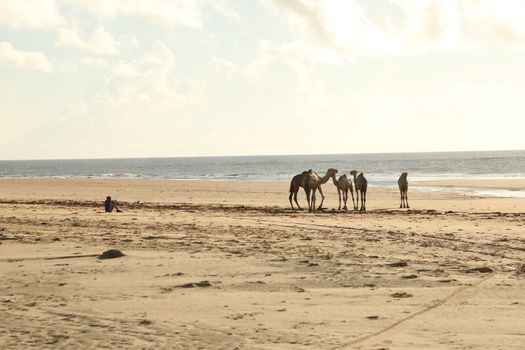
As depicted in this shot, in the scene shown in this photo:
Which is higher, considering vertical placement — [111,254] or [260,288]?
[111,254]

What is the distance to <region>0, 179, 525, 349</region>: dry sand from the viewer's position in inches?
242

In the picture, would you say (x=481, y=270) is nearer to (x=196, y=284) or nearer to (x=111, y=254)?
(x=196, y=284)

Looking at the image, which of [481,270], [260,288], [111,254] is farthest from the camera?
[111,254]

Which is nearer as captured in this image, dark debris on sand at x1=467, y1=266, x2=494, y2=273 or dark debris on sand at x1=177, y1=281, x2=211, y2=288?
dark debris on sand at x1=177, y1=281, x2=211, y2=288

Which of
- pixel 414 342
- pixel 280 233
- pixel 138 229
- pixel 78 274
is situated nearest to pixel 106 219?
pixel 138 229

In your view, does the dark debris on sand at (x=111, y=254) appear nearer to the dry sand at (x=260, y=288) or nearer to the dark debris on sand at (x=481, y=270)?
the dry sand at (x=260, y=288)

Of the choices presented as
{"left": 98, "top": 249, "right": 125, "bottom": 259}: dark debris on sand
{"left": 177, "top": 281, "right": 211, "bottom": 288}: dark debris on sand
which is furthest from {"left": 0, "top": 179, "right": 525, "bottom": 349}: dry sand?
{"left": 98, "top": 249, "right": 125, "bottom": 259}: dark debris on sand

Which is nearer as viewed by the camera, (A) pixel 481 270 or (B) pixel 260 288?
(B) pixel 260 288

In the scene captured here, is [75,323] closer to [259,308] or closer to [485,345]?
[259,308]

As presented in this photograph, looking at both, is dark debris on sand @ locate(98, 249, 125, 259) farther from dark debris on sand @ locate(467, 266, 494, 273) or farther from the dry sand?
dark debris on sand @ locate(467, 266, 494, 273)

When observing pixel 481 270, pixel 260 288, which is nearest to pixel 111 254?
pixel 260 288

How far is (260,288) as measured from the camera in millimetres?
8344

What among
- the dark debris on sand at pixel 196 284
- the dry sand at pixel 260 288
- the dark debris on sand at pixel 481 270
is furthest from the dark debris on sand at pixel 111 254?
the dark debris on sand at pixel 481 270

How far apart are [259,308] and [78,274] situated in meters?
3.31
